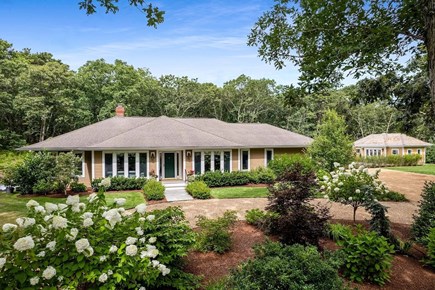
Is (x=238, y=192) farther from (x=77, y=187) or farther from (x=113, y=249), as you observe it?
(x=113, y=249)

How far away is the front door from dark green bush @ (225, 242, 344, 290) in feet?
52.4

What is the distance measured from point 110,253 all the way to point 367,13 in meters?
6.84

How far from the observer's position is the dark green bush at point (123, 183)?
15883 mm

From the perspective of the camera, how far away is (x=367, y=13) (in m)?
5.80

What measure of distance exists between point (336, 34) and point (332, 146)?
42.1 ft

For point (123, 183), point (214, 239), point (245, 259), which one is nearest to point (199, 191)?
point (123, 183)

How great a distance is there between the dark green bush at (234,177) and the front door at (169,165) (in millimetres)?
2914

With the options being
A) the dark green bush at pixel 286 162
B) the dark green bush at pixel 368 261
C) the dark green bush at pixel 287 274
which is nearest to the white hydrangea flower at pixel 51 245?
the dark green bush at pixel 287 274

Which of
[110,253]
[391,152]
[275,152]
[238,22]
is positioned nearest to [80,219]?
[110,253]

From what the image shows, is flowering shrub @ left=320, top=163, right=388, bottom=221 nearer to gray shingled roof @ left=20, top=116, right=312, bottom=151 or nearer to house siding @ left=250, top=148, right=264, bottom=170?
gray shingled roof @ left=20, top=116, right=312, bottom=151

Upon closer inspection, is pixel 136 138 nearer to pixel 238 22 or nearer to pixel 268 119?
pixel 238 22

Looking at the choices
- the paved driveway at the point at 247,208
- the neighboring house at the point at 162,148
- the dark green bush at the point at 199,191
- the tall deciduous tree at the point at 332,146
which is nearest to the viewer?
the paved driveway at the point at 247,208

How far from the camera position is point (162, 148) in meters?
17.8

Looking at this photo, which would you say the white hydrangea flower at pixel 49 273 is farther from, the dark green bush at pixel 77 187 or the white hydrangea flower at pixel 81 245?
the dark green bush at pixel 77 187
